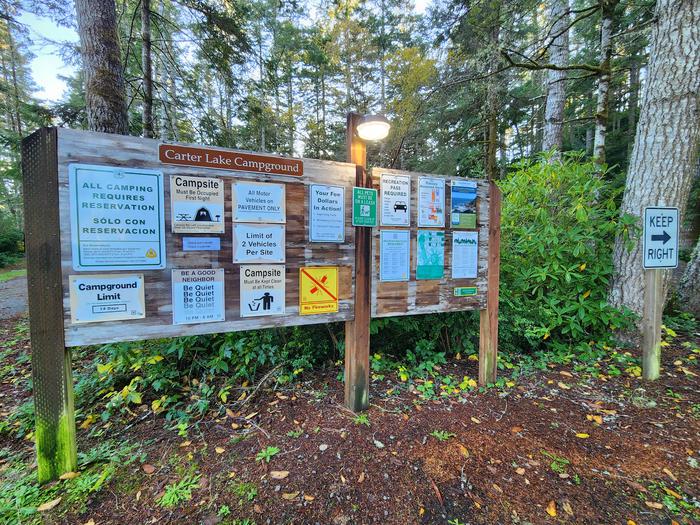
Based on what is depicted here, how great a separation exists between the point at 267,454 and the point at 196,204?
178cm

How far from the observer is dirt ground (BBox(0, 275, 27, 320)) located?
6.81 meters

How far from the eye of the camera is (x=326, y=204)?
2.38 m

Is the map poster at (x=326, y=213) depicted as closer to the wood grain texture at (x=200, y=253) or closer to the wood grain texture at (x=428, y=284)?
the wood grain texture at (x=200, y=253)

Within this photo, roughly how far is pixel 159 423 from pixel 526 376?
3.58m

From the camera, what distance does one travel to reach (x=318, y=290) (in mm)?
2383

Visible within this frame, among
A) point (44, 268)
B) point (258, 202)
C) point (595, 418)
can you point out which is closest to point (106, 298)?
point (44, 268)

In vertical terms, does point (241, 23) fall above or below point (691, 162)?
above

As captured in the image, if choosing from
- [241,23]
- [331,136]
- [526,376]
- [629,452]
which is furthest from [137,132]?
[331,136]

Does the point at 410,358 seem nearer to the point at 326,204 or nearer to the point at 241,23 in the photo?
the point at 326,204

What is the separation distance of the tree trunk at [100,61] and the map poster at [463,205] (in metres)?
3.93

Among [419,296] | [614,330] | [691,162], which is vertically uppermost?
[691,162]

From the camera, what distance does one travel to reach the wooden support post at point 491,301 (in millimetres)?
3041

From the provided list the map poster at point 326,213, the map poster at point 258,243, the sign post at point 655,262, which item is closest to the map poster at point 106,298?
the map poster at point 258,243

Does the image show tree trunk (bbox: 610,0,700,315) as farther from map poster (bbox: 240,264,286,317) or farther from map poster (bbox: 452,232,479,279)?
map poster (bbox: 240,264,286,317)
